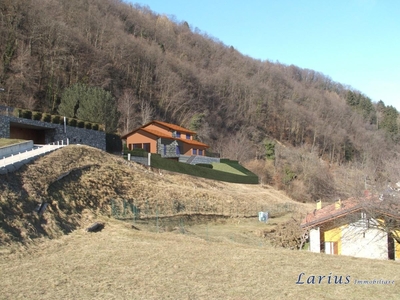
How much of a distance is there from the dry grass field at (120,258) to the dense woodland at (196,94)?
7246 millimetres

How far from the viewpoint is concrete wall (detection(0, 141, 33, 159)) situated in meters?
23.7

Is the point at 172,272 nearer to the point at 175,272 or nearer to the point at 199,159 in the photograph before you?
the point at 175,272

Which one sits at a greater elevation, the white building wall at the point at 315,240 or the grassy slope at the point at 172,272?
the grassy slope at the point at 172,272

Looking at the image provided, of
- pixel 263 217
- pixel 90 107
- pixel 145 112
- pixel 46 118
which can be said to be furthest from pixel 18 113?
pixel 145 112

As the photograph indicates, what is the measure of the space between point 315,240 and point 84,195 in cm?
1214

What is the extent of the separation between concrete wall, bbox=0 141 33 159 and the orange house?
20.6 metres

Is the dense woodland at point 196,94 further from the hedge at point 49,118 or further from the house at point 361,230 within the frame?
the hedge at point 49,118

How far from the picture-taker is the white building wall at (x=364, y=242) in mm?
18031

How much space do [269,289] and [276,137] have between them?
289 feet

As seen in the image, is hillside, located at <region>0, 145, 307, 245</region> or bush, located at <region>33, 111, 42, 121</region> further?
bush, located at <region>33, 111, 42, 121</region>

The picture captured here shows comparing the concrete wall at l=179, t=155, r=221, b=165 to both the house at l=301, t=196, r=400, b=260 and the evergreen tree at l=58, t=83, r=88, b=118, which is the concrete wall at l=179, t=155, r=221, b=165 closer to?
the evergreen tree at l=58, t=83, r=88, b=118

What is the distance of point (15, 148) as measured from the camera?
995 inches

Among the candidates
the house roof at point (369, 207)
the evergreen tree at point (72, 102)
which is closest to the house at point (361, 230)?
the house roof at point (369, 207)

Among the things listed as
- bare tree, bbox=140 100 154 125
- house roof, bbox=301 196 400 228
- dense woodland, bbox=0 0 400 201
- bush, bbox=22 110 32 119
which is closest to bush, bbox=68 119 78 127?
bush, bbox=22 110 32 119
